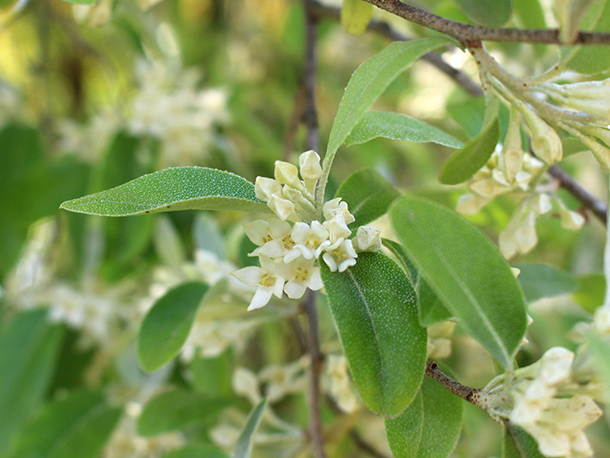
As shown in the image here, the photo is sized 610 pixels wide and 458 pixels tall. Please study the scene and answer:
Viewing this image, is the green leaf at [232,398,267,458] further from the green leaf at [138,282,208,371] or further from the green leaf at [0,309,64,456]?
the green leaf at [0,309,64,456]

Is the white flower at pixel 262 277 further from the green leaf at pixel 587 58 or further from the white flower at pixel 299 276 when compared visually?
the green leaf at pixel 587 58

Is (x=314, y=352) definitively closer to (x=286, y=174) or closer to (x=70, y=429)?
(x=286, y=174)

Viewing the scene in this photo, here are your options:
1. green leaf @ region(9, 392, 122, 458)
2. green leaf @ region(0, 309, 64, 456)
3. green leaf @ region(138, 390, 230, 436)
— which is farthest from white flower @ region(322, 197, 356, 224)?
green leaf @ region(0, 309, 64, 456)

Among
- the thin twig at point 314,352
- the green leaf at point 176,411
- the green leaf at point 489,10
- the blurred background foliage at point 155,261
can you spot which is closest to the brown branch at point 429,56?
the blurred background foliage at point 155,261

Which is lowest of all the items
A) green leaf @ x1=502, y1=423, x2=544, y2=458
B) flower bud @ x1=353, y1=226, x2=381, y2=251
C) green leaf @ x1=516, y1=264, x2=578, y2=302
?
green leaf @ x1=516, y1=264, x2=578, y2=302

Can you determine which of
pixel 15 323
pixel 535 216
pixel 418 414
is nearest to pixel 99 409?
pixel 15 323

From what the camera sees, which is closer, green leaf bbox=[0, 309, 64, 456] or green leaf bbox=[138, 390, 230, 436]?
green leaf bbox=[138, 390, 230, 436]
